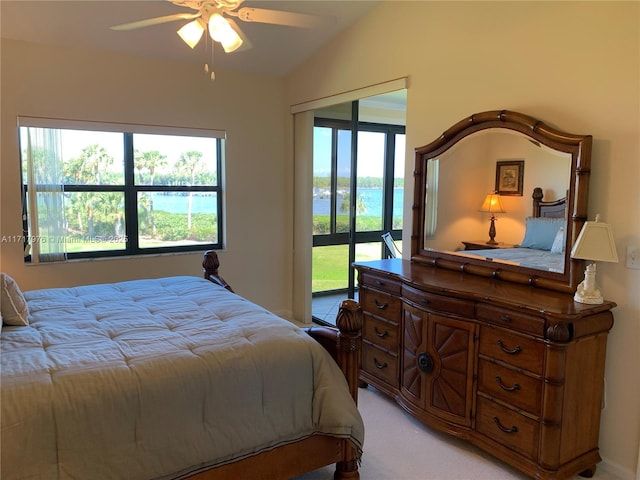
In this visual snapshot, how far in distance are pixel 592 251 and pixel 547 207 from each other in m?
0.42

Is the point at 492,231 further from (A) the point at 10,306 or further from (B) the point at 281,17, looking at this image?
(A) the point at 10,306

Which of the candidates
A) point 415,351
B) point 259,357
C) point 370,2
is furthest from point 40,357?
point 370,2

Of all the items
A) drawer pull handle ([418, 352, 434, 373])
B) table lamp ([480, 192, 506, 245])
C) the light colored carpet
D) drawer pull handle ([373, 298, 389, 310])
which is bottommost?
the light colored carpet

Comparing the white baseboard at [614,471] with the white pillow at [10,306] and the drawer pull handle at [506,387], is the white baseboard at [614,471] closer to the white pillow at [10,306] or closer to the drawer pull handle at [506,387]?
the drawer pull handle at [506,387]

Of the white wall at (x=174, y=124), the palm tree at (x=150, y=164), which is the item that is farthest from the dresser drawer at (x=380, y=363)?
the palm tree at (x=150, y=164)

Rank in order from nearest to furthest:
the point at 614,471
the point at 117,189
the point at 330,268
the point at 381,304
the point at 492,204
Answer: the point at 614,471, the point at 492,204, the point at 381,304, the point at 117,189, the point at 330,268

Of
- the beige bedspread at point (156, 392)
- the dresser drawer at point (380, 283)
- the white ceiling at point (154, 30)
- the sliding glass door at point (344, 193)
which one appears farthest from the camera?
the sliding glass door at point (344, 193)

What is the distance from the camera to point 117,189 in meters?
4.36

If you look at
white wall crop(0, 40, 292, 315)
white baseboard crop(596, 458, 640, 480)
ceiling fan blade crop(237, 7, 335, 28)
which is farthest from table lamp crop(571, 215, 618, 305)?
white wall crop(0, 40, 292, 315)

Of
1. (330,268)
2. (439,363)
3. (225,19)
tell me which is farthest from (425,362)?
(330,268)

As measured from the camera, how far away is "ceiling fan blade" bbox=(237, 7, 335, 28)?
2410 mm

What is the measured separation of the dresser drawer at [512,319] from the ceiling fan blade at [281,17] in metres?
1.76

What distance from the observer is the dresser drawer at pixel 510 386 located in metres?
2.39

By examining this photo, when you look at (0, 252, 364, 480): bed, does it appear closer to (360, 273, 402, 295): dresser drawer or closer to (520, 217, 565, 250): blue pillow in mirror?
(360, 273, 402, 295): dresser drawer
